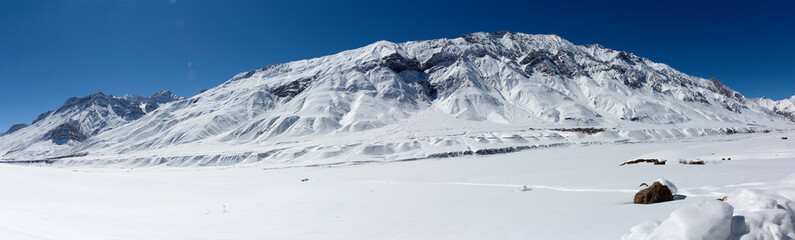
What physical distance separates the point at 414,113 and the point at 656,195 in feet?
434

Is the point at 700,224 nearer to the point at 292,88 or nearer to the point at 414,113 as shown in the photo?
the point at 414,113

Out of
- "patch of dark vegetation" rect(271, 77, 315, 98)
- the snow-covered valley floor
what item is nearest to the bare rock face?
the snow-covered valley floor

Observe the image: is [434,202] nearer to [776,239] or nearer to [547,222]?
[547,222]

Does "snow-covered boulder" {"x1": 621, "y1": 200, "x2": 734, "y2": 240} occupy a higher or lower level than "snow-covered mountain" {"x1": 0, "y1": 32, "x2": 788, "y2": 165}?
lower

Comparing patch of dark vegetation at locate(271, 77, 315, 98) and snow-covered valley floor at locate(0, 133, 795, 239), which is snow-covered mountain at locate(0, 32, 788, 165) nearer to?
patch of dark vegetation at locate(271, 77, 315, 98)

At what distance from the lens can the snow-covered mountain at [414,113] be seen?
8312 centimetres

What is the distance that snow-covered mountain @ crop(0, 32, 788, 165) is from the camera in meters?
83.1

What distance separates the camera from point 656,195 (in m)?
9.43

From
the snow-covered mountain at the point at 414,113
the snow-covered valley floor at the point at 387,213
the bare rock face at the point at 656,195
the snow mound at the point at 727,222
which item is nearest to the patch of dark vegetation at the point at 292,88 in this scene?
the snow-covered mountain at the point at 414,113

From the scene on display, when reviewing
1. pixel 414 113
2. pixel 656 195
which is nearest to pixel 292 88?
pixel 414 113

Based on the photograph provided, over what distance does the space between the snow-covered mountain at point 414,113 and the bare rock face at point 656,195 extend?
193ft

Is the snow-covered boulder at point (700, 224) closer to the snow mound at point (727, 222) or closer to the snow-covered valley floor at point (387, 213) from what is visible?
the snow mound at point (727, 222)

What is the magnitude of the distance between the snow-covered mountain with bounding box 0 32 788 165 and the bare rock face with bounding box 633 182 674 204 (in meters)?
58.7

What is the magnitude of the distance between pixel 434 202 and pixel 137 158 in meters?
97.6
